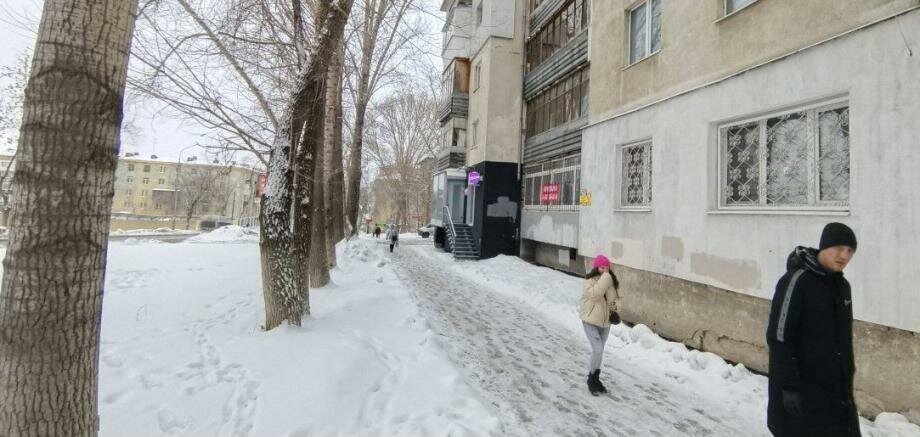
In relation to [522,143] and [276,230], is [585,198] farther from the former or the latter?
[522,143]

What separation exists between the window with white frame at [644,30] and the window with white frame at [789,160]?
2683 mm

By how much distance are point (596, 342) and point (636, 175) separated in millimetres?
4414

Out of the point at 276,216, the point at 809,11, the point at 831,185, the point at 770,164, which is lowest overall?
the point at 276,216

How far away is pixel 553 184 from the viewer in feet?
47.1

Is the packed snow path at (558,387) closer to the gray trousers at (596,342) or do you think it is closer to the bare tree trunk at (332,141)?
the gray trousers at (596,342)

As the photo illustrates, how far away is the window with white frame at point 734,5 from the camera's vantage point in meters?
6.21

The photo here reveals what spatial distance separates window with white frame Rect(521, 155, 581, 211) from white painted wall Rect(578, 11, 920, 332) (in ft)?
15.0

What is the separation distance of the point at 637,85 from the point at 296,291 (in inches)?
272

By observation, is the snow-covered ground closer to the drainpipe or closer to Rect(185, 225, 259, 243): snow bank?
the drainpipe

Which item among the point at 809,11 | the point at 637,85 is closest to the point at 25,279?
the point at 809,11

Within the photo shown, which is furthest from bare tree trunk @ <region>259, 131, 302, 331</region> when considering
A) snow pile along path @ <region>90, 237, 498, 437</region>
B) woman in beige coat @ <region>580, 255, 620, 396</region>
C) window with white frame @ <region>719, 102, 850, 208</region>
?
window with white frame @ <region>719, 102, 850, 208</region>

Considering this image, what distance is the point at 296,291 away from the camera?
19.9ft

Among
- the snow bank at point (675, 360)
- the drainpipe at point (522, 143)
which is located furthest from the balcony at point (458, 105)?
the snow bank at point (675, 360)

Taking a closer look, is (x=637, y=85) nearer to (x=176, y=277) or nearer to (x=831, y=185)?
(x=831, y=185)
